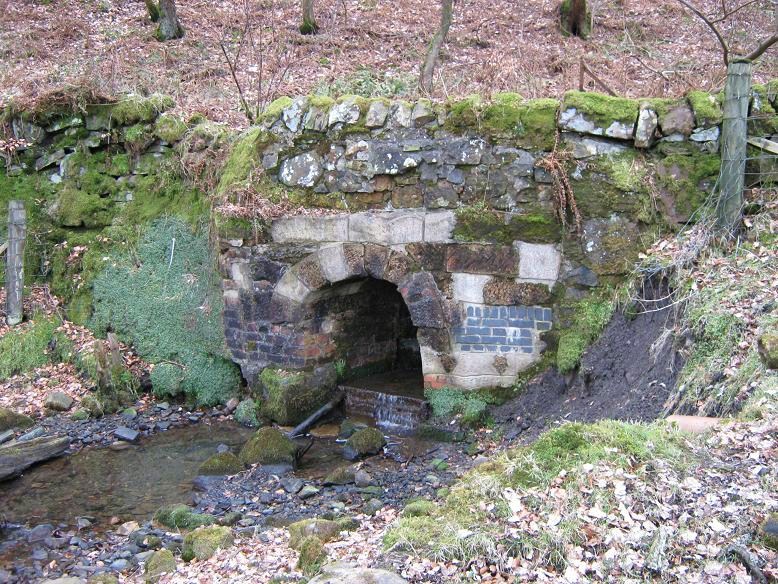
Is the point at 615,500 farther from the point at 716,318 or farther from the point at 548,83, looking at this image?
the point at 548,83

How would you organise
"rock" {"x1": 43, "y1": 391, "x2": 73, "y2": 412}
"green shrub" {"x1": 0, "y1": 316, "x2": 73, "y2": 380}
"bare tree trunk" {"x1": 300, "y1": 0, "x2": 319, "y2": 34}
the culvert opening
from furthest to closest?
"bare tree trunk" {"x1": 300, "y1": 0, "x2": 319, "y2": 34} < "green shrub" {"x1": 0, "y1": 316, "x2": 73, "y2": 380} < "rock" {"x1": 43, "y1": 391, "x2": 73, "y2": 412} < the culvert opening

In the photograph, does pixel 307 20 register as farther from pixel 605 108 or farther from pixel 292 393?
pixel 605 108

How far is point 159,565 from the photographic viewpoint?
5246 mm

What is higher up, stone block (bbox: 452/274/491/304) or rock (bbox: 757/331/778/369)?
stone block (bbox: 452/274/491/304)

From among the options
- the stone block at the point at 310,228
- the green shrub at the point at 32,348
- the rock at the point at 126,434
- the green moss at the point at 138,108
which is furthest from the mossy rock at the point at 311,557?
the green moss at the point at 138,108

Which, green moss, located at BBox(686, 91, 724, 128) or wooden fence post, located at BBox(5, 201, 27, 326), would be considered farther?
wooden fence post, located at BBox(5, 201, 27, 326)

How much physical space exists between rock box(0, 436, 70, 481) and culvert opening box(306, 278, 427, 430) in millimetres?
2857

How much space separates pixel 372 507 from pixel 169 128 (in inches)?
223

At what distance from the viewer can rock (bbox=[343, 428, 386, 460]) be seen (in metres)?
7.63

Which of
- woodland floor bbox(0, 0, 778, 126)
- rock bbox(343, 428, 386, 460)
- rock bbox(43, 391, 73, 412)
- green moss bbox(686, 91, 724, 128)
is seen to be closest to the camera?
green moss bbox(686, 91, 724, 128)

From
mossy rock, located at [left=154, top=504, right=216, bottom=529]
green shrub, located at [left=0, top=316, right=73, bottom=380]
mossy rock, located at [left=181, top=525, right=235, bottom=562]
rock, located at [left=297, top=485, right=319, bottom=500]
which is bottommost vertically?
mossy rock, located at [left=154, top=504, right=216, bottom=529]

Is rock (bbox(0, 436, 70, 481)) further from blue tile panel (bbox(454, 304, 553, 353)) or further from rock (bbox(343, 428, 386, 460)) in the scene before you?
blue tile panel (bbox(454, 304, 553, 353))

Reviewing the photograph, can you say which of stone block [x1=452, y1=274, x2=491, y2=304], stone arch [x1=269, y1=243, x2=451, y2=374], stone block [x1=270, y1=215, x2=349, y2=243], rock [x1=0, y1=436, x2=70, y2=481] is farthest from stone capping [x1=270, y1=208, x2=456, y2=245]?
rock [x1=0, y1=436, x2=70, y2=481]

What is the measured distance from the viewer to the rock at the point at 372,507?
20.1 ft
